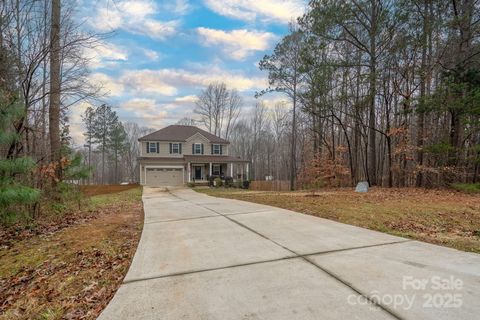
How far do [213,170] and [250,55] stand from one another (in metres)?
12.9

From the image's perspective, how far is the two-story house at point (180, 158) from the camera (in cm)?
2619

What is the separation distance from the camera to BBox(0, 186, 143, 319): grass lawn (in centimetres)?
256

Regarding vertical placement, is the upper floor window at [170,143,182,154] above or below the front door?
above

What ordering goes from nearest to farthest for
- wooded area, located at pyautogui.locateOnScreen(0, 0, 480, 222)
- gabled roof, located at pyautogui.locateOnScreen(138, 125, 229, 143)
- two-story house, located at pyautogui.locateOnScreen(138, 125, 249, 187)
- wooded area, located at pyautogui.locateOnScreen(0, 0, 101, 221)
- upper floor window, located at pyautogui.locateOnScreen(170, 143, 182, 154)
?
wooded area, located at pyautogui.locateOnScreen(0, 0, 101, 221) < wooded area, located at pyautogui.locateOnScreen(0, 0, 480, 222) < two-story house, located at pyautogui.locateOnScreen(138, 125, 249, 187) < gabled roof, located at pyautogui.locateOnScreen(138, 125, 229, 143) < upper floor window, located at pyautogui.locateOnScreen(170, 143, 182, 154)

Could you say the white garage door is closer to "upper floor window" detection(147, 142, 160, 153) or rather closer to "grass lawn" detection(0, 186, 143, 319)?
"upper floor window" detection(147, 142, 160, 153)

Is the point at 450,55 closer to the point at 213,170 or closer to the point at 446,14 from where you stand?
the point at 446,14

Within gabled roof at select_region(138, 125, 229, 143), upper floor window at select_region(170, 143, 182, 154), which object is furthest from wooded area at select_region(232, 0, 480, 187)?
upper floor window at select_region(170, 143, 182, 154)

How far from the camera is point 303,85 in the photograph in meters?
19.1

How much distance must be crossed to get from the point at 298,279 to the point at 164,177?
25.1m

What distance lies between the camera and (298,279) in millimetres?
2707

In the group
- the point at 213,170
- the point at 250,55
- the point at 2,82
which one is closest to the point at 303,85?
the point at 250,55

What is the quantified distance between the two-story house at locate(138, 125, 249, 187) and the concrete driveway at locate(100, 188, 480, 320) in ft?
74.0

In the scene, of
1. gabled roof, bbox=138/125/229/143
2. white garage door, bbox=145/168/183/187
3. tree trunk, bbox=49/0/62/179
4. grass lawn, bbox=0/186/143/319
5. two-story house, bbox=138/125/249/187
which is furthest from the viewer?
gabled roof, bbox=138/125/229/143

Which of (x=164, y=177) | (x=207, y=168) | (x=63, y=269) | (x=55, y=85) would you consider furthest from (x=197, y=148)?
(x=63, y=269)
